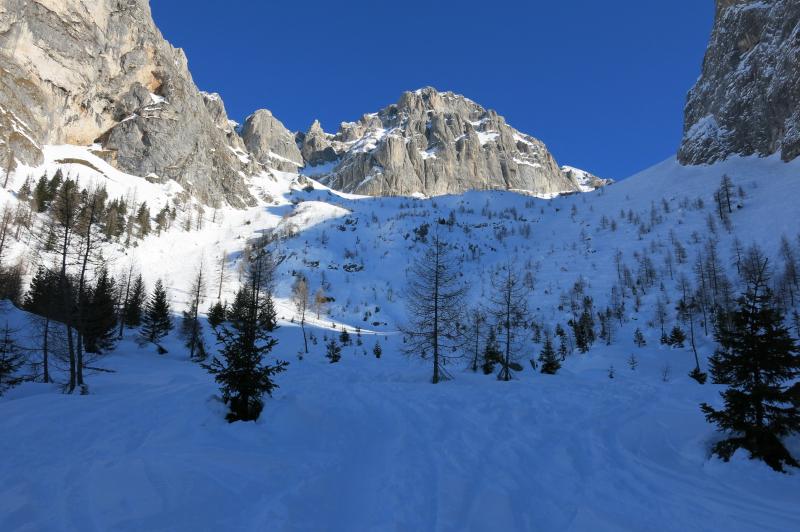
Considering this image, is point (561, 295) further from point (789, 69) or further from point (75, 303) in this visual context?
point (789, 69)

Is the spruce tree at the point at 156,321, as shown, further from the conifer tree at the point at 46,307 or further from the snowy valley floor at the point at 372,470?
the snowy valley floor at the point at 372,470

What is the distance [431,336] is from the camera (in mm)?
21141

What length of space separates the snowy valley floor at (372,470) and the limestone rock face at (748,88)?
→ 10915 cm

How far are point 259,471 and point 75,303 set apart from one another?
1812 cm

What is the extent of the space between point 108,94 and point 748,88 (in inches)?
7419

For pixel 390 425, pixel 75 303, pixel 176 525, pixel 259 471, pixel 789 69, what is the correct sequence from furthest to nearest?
pixel 789 69, pixel 75 303, pixel 390 425, pixel 259 471, pixel 176 525

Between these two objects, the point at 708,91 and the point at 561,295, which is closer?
the point at 561,295

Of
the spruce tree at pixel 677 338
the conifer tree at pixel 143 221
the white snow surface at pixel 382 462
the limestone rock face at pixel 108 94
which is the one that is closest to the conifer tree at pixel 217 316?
the white snow surface at pixel 382 462

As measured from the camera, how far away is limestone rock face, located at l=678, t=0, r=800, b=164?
84.8 m

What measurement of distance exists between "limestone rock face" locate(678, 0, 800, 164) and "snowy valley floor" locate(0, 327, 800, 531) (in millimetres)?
109152

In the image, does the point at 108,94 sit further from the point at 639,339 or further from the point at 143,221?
the point at 639,339

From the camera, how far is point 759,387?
7676mm

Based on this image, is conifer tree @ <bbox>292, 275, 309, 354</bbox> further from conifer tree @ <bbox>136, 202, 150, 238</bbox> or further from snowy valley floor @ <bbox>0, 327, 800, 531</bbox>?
snowy valley floor @ <bbox>0, 327, 800, 531</bbox>

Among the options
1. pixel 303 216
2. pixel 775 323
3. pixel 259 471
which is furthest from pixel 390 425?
pixel 303 216
